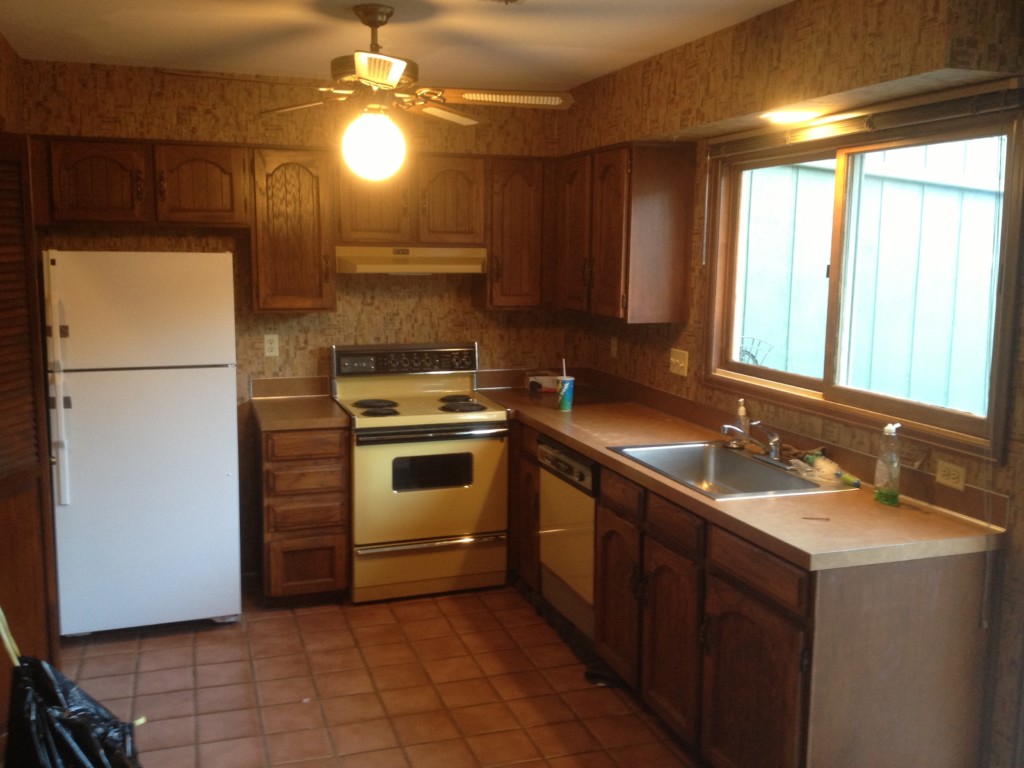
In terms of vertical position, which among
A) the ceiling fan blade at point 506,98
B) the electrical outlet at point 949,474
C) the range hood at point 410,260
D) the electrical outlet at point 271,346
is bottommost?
the electrical outlet at point 949,474

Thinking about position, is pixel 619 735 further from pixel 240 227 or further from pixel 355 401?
pixel 240 227

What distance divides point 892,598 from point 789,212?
64.7 inches

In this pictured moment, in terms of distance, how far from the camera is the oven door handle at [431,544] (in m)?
4.11

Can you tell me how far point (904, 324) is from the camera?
2.93 meters

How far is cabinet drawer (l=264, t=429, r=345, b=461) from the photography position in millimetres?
3945

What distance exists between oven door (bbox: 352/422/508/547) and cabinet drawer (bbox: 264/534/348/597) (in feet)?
0.37

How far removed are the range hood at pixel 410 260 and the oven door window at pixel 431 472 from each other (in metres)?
0.88

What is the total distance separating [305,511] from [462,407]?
0.84 m

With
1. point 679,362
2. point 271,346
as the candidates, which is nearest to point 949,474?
point 679,362

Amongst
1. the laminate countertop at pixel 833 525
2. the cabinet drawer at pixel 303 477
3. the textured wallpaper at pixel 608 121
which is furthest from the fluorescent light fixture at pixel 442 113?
the cabinet drawer at pixel 303 477

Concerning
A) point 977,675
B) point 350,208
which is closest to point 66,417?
point 350,208

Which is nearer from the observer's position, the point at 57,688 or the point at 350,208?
the point at 57,688

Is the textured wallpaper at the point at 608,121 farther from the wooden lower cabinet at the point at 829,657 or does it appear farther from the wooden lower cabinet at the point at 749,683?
the wooden lower cabinet at the point at 749,683

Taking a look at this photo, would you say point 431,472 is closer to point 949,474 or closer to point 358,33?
point 358,33
